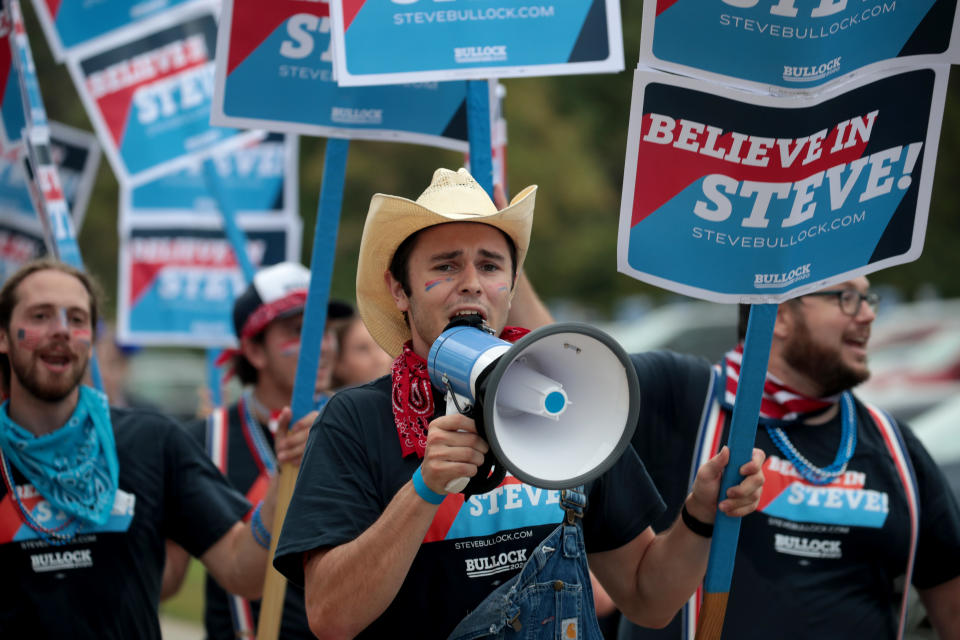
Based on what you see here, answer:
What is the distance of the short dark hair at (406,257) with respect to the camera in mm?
2652

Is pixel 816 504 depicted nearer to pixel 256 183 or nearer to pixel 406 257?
pixel 406 257

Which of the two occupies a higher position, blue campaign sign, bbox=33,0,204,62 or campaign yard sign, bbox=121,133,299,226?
blue campaign sign, bbox=33,0,204,62

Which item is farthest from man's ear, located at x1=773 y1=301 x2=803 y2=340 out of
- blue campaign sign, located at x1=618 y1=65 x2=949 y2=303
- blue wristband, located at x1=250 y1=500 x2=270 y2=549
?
blue wristband, located at x1=250 y1=500 x2=270 y2=549

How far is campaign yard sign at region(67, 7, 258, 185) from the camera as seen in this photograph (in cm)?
541

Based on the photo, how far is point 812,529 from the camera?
3.48 metres

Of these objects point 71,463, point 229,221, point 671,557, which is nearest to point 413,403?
point 671,557

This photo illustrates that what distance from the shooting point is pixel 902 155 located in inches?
104

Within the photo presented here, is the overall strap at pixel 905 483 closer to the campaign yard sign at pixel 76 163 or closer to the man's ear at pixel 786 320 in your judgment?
the man's ear at pixel 786 320

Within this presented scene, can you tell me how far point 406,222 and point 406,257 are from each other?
0.35 feet

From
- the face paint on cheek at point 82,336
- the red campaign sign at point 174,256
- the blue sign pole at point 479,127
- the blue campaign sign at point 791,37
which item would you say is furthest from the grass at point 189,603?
the blue campaign sign at point 791,37

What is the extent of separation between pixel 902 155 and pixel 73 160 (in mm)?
4878

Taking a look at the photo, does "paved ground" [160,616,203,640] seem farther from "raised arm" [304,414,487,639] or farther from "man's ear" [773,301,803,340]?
"raised arm" [304,414,487,639]

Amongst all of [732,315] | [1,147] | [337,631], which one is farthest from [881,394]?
[337,631]

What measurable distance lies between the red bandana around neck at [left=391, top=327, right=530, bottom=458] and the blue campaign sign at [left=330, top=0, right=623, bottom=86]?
0.88 m
